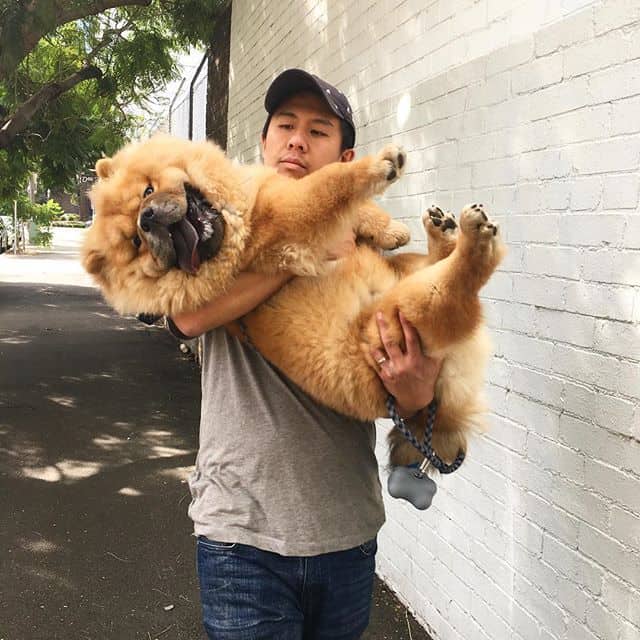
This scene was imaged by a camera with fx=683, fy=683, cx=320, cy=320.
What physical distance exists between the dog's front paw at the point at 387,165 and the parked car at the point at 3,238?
2845 cm

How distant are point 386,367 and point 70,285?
21.0 meters

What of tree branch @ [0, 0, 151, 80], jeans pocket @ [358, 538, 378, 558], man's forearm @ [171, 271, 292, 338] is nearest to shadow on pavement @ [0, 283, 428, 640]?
jeans pocket @ [358, 538, 378, 558]

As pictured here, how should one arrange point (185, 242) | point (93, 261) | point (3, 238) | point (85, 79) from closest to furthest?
point (185, 242) → point (93, 261) → point (85, 79) → point (3, 238)

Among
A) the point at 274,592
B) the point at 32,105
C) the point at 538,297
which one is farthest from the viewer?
the point at 32,105

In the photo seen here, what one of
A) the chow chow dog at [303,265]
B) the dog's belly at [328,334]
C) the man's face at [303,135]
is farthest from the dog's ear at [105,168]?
the dog's belly at [328,334]

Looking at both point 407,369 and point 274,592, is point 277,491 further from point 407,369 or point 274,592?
point 407,369

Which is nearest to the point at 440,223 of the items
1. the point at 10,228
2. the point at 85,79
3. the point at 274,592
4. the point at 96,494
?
the point at 274,592

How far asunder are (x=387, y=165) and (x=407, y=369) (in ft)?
1.99

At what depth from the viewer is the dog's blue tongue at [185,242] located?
2.01 m

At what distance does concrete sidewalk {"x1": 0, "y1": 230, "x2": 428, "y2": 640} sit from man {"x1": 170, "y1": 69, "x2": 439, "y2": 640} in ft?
3.05

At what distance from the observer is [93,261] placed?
7.39 ft

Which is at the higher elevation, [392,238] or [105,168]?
[105,168]

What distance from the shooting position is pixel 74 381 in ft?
31.1

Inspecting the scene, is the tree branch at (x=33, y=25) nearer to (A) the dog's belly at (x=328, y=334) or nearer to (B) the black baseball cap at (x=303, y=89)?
(B) the black baseball cap at (x=303, y=89)
